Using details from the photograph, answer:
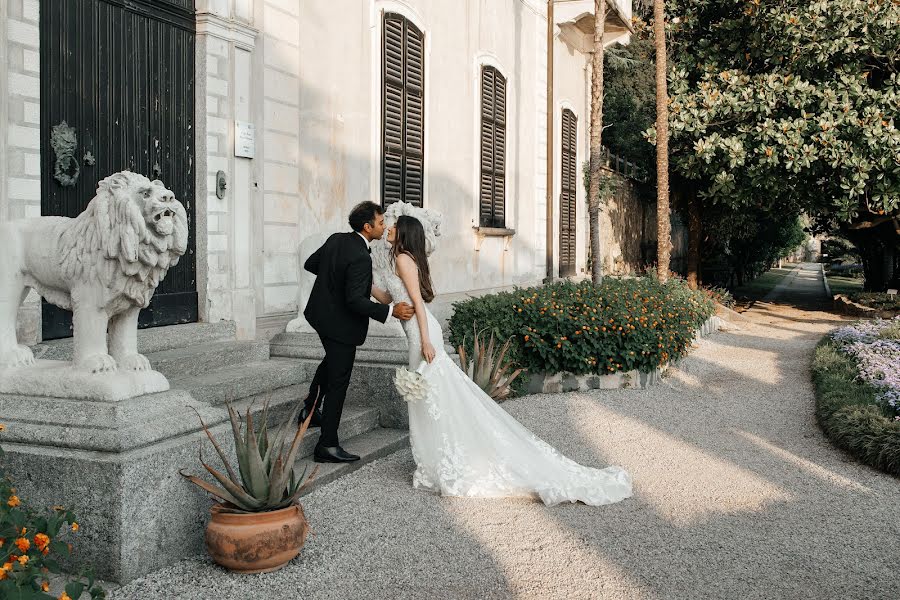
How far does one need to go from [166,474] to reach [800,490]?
13.3ft

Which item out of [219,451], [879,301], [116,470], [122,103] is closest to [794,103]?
[879,301]

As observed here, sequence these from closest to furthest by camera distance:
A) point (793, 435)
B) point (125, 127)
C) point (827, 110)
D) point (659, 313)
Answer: point (125, 127), point (793, 435), point (659, 313), point (827, 110)

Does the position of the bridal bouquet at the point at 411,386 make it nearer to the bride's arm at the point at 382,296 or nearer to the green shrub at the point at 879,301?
the bride's arm at the point at 382,296

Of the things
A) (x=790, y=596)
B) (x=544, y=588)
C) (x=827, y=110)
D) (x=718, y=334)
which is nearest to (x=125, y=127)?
(x=544, y=588)

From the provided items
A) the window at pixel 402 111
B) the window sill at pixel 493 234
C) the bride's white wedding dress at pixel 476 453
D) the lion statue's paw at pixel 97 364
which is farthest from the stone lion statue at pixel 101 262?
the window sill at pixel 493 234

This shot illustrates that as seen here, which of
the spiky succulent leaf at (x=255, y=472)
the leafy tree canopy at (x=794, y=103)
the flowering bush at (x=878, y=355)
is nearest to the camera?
the spiky succulent leaf at (x=255, y=472)

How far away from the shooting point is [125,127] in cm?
620

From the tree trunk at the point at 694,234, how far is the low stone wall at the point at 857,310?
347 cm

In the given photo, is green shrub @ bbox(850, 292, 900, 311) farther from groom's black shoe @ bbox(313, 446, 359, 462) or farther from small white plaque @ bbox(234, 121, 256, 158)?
groom's black shoe @ bbox(313, 446, 359, 462)

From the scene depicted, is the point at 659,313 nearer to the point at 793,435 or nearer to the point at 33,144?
the point at 793,435

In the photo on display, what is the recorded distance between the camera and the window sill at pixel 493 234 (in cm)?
1265

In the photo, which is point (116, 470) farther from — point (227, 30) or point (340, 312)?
point (227, 30)

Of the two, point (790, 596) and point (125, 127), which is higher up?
point (125, 127)

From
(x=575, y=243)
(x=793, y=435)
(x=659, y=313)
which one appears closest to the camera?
(x=793, y=435)
